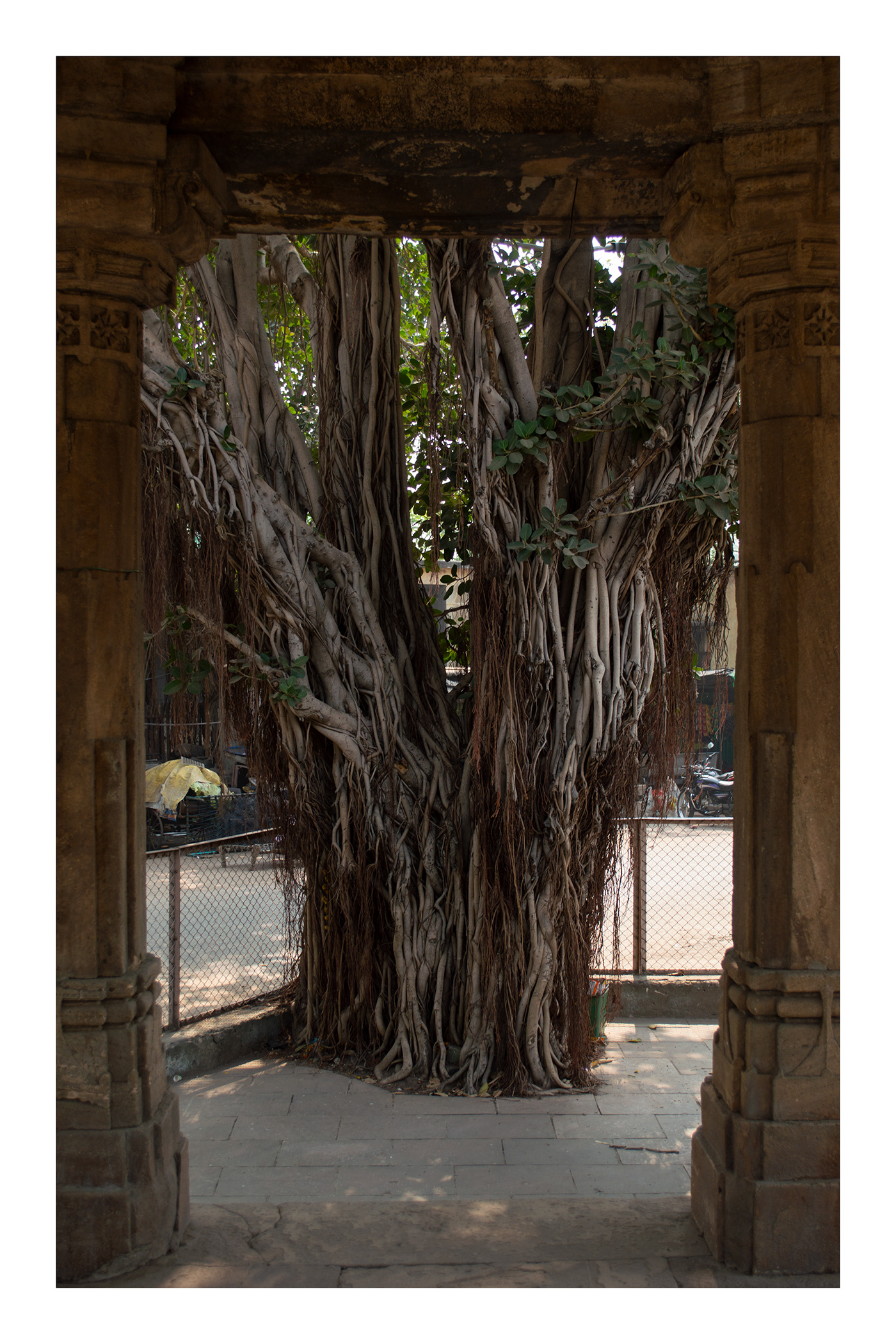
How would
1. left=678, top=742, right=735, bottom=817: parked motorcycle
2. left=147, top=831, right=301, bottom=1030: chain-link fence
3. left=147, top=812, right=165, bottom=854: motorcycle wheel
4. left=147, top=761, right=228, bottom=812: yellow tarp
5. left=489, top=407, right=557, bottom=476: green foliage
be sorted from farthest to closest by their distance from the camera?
left=678, top=742, right=735, bottom=817: parked motorcycle → left=147, top=812, right=165, bottom=854: motorcycle wheel → left=147, top=761, right=228, bottom=812: yellow tarp → left=147, top=831, right=301, bottom=1030: chain-link fence → left=489, top=407, right=557, bottom=476: green foliage

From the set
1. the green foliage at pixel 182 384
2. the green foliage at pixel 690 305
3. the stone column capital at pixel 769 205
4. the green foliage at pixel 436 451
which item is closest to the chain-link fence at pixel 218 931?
the green foliage at pixel 436 451

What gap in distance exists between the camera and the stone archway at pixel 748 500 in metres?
2.38

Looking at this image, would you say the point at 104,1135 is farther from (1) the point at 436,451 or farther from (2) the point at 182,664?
(1) the point at 436,451

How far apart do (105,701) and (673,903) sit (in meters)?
7.62

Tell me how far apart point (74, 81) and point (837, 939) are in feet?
10.0

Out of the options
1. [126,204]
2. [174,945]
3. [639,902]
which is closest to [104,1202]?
[174,945]

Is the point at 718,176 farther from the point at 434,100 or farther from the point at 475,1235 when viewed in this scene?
the point at 475,1235

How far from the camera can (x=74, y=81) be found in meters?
2.35

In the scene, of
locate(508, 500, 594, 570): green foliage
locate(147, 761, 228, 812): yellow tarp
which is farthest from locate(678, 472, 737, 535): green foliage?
locate(147, 761, 228, 812): yellow tarp

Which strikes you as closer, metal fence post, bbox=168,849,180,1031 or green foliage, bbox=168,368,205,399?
green foliage, bbox=168,368,205,399

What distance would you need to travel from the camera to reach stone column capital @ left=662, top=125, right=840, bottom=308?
7.94 ft

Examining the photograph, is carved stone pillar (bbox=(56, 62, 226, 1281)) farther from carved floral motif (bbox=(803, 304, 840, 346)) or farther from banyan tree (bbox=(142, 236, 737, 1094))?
carved floral motif (bbox=(803, 304, 840, 346))

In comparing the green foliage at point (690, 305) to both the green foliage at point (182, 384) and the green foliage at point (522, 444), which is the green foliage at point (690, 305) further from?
the green foliage at point (182, 384)

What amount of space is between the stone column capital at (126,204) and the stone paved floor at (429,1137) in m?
2.94
